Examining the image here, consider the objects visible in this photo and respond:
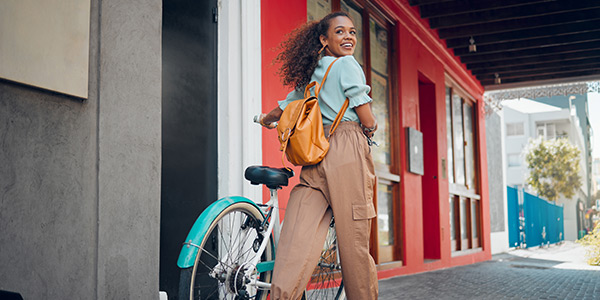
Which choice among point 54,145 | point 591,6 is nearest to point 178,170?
point 54,145

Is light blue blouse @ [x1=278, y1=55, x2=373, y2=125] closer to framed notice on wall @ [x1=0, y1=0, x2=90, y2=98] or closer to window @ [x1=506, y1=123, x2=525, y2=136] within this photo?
framed notice on wall @ [x1=0, y1=0, x2=90, y2=98]

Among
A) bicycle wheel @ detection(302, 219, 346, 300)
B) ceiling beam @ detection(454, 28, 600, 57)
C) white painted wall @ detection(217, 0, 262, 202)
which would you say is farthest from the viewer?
ceiling beam @ detection(454, 28, 600, 57)

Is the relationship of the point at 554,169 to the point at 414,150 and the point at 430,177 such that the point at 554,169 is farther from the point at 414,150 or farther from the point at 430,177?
the point at 414,150

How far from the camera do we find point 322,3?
5.29m

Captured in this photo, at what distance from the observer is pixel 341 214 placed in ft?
8.16

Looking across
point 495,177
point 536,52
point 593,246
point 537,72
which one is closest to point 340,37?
point 536,52

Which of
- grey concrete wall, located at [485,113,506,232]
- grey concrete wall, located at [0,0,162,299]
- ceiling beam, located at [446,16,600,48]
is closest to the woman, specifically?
grey concrete wall, located at [0,0,162,299]

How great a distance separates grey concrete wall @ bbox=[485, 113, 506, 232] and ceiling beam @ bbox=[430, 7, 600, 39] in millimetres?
5739

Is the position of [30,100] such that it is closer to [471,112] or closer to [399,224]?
[399,224]

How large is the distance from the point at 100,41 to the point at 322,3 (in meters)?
3.05

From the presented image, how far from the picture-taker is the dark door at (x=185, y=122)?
342 centimetres

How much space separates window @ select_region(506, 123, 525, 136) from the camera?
41897mm

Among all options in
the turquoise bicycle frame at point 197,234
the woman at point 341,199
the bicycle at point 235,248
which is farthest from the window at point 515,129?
the turquoise bicycle frame at point 197,234

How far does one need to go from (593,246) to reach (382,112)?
19.7 feet
